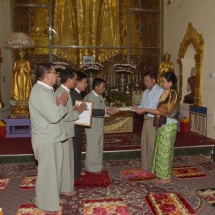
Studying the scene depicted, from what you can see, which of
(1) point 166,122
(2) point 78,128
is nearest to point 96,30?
(2) point 78,128

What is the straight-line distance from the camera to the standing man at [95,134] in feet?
13.9

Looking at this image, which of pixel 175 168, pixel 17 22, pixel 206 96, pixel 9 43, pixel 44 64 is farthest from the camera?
pixel 17 22

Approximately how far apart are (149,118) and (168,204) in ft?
4.70

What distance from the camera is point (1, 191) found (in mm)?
3725

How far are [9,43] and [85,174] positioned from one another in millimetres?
4426

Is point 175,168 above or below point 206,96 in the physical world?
below

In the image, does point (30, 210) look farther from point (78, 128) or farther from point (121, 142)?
point (121, 142)

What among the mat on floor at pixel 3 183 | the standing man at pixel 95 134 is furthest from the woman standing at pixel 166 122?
the mat on floor at pixel 3 183

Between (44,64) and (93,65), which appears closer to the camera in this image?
(44,64)

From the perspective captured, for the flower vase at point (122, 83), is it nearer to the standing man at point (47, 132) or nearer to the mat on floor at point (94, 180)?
the mat on floor at point (94, 180)

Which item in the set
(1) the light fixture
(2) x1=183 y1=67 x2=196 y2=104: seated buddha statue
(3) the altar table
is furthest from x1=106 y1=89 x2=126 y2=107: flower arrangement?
(1) the light fixture

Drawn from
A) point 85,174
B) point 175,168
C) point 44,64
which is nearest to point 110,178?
point 85,174

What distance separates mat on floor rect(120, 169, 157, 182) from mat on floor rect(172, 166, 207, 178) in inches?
15.6

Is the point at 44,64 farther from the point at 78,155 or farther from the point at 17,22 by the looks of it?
the point at 17,22
